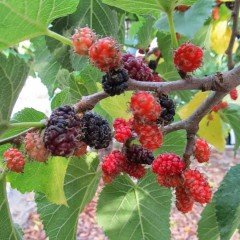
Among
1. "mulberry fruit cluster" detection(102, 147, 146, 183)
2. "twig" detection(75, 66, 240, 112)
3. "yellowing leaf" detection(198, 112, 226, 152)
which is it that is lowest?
"yellowing leaf" detection(198, 112, 226, 152)

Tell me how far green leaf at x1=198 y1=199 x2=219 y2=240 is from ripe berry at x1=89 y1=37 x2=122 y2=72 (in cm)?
44

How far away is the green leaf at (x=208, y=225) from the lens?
3.12 feet

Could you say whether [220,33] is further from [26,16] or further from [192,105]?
[26,16]

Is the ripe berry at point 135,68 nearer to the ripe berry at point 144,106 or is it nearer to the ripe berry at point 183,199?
the ripe berry at point 144,106

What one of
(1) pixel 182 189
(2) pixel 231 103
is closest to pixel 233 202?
(1) pixel 182 189

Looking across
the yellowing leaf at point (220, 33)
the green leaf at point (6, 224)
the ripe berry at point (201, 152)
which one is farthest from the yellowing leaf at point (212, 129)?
the green leaf at point (6, 224)

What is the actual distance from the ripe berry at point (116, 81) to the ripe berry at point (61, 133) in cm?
6

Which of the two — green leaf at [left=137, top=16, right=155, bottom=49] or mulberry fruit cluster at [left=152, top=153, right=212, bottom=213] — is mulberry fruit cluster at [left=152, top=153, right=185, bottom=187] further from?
green leaf at [left=137, top=16, right=155, bottom=49]

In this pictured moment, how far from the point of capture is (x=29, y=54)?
10.3ft

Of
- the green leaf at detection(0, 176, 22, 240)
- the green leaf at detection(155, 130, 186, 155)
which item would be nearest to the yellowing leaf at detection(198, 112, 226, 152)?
the green leaf at detection(155, 130, 186, 155)

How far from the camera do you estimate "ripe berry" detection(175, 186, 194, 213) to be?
2.42 feet

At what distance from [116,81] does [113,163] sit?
222mm

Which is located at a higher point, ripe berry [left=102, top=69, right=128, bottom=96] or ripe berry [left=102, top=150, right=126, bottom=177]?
ripe berry [left=102, top=69, right=128, bottom=96]

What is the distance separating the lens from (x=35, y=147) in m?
→ 0.64
